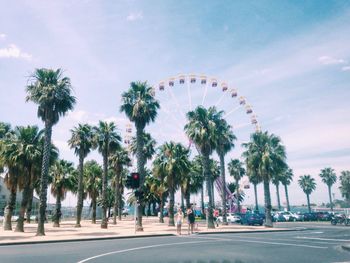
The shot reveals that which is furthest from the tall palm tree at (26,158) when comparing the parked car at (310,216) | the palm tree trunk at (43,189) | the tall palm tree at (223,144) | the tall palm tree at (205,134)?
the parked car at (310,216)

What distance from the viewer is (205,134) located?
3550 centimetres

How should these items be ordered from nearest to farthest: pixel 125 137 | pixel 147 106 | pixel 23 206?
pixel 23 206, pixel 147 106, pixel 125 137

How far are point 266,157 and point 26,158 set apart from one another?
83.0 ft

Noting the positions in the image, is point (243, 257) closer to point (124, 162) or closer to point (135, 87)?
point (135, 87)

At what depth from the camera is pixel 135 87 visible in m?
36.2

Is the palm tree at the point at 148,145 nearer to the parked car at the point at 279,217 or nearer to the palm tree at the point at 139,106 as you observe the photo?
the palm tree at the point at 139,106

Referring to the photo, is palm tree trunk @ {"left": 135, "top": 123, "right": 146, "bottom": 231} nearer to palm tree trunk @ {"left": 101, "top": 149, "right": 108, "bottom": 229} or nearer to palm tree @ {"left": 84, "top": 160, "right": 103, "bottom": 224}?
palm tree trunk @ {"left": 101, "top": 149, "right": 108, "bottom": 229}

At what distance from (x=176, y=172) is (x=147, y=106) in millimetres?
11169

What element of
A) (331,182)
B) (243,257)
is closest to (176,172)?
(243,257)

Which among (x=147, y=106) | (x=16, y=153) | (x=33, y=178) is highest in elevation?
(x=147, y=106)

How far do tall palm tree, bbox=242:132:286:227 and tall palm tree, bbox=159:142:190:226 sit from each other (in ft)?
26.7

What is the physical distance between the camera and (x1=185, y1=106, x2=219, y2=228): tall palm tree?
3556cm

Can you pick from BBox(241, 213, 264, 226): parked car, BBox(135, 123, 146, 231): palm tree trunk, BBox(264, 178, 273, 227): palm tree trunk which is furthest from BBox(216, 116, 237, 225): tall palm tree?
BBox(135, 123, 146, 231): palm tree trunk

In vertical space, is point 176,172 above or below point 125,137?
below
